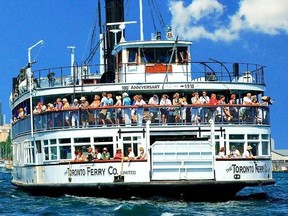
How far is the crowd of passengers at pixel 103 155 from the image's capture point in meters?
35.9

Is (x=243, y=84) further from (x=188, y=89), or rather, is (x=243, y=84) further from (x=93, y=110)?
(x=93, y=110)

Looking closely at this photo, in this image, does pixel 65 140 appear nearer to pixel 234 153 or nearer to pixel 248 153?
pixel 234 153

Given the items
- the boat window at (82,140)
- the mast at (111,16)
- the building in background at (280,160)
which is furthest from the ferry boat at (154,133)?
the building in background at (280,160)

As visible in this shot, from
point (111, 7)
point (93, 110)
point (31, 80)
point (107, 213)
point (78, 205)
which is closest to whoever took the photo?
point (107, 213)

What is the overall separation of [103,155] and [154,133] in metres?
2.07

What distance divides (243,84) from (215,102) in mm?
2072

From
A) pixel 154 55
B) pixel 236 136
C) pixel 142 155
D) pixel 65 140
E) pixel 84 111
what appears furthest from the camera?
pixel 154 55

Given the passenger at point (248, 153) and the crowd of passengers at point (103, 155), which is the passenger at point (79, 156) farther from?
the passenger at point (248, 153)

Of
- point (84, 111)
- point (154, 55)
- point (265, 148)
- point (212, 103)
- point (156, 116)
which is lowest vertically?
point (265, 148)

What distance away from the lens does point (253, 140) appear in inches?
1494

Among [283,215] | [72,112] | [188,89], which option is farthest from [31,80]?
[283,215]

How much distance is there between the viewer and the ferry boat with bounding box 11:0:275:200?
3553cm

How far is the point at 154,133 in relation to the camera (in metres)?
37.0

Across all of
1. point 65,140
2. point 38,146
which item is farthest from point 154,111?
point 38,146
